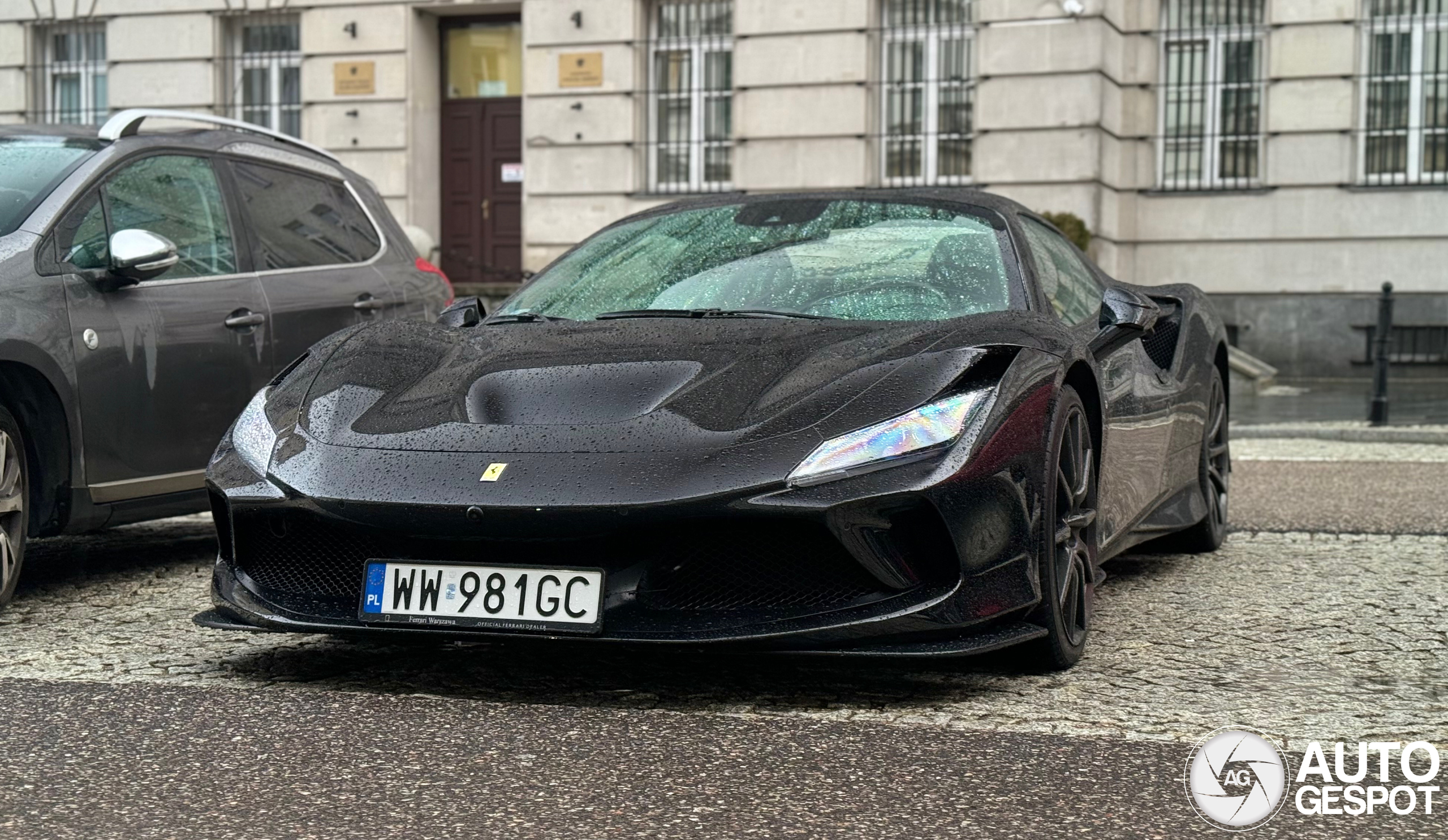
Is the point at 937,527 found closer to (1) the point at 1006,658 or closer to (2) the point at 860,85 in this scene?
(1) the point at 1006,658

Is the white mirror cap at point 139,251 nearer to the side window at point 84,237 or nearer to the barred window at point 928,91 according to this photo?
the side window at point 84,237

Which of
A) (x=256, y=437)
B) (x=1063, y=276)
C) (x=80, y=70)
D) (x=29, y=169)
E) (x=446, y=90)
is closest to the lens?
(x=256, y=437)

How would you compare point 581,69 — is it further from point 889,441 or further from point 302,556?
point 889,441

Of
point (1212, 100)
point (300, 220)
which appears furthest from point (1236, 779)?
point (1212, 100)

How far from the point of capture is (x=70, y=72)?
23.6 meters

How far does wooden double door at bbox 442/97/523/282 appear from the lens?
22.4m

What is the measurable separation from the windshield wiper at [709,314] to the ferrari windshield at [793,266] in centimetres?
1

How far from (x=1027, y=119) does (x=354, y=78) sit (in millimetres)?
8064

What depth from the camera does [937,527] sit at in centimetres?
383

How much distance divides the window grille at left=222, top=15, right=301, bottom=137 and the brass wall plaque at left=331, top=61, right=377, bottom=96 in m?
0.73

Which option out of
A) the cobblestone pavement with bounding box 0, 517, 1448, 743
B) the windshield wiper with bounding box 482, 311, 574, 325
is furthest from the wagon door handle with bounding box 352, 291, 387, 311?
the windshield wiper with bounding box 482, 311, 574, 325

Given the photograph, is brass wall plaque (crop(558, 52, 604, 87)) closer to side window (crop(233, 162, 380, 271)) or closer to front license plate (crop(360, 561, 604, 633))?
side window (crop(233, 162, 380, 271))

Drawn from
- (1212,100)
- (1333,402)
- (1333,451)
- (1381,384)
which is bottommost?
(1333,402)

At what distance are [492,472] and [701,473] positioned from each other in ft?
1.52
